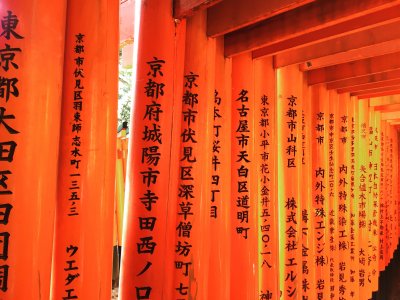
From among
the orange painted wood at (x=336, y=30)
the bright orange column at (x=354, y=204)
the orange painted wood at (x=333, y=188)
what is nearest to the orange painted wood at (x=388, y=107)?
the bright orange column at (x=354, y=204)

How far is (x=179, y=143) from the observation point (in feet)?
9.22

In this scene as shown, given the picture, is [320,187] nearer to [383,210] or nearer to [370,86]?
[370,86]

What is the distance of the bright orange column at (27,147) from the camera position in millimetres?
1840

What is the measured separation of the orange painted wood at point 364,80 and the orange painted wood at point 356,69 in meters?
0.22

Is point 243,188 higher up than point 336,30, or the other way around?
point 336,30

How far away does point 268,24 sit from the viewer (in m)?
3.06

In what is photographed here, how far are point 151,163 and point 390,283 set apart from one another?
8.08 metres

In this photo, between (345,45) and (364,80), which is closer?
(345,45)

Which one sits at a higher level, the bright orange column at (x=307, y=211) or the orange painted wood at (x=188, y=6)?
the orange painted wood at (x=188, y=6)

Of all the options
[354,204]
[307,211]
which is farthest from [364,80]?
[354,204]

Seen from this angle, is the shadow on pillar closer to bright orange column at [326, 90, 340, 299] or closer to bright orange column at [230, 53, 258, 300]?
bright orange column at [326, 90, 340, 299]

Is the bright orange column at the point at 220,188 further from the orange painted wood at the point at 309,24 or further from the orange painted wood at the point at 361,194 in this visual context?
the orange painted wood at the point at 361,194

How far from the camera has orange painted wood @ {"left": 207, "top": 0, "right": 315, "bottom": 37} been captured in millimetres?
2600

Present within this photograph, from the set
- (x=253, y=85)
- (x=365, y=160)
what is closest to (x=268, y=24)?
(x=253, y=85)
